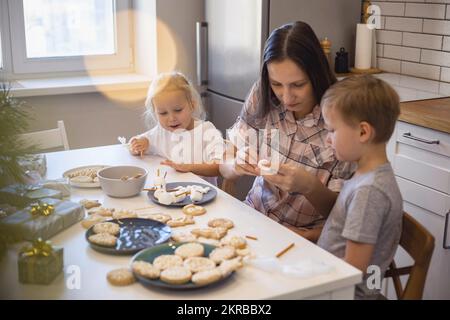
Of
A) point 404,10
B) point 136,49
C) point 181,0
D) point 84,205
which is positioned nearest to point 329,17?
point 404,10

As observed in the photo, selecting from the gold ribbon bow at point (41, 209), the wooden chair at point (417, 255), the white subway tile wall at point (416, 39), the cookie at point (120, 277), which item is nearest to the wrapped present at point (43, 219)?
the gold ribbon bow at point (41, 209)

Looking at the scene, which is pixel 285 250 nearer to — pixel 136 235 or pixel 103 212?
pixel 136 235

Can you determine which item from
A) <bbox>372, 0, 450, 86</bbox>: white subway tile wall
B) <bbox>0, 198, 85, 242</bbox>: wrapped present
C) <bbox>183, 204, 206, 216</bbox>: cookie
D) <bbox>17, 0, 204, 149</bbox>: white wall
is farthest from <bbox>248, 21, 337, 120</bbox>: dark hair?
<bbox>17, 0, 204, 149</bbox>: white wall

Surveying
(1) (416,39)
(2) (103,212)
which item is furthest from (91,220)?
(1) (416,39)

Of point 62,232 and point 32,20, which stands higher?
point 32,20

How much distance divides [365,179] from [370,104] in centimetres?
19

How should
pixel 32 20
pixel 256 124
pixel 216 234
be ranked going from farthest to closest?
pixel 32 20 < pixel 256 124 < pixel 216 234

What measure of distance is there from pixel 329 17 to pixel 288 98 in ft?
4.67

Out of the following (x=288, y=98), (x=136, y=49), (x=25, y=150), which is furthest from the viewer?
(x=136, y=49)

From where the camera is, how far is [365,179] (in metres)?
1.53

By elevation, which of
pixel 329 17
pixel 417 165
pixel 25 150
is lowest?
pixel 417 165

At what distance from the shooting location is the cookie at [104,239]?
1421 millimetres

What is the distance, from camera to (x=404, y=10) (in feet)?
10.4

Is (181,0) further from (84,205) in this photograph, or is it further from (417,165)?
(84,205)
